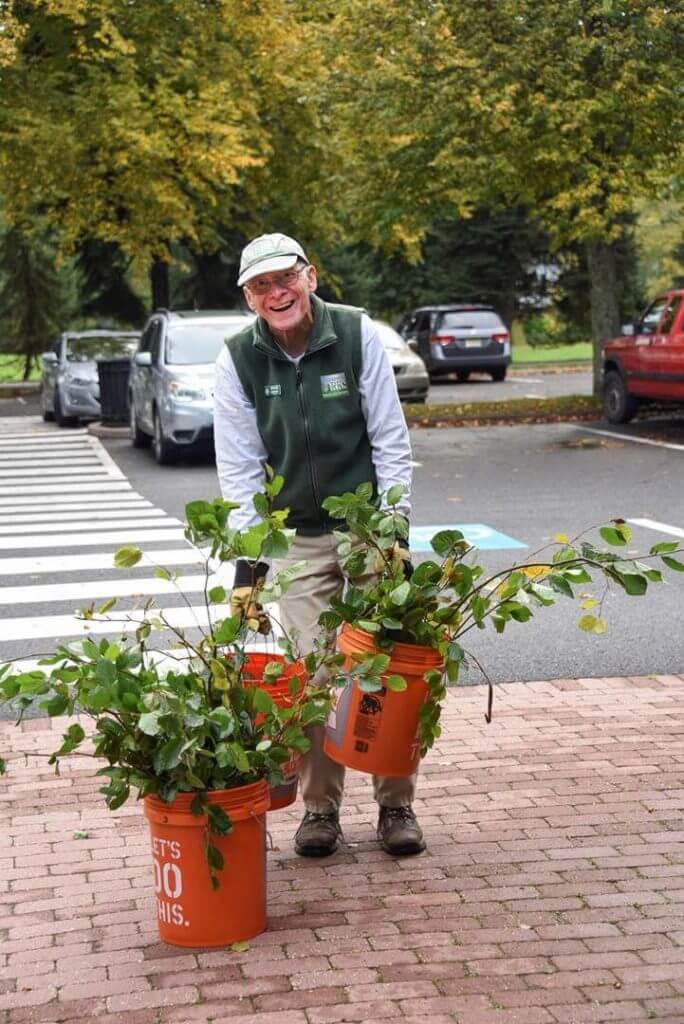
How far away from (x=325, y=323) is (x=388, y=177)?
62.8 feet

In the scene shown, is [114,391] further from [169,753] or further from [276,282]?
[169,753]

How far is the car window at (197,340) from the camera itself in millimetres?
18266

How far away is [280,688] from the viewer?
443cm

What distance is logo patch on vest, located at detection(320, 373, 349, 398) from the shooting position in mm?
4746

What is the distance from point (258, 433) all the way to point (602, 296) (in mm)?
20129

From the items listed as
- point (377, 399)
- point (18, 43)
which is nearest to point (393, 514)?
point (377, 399)

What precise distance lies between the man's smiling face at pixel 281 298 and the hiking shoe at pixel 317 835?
1589 mm

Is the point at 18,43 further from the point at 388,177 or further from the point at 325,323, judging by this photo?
the point at 325,323

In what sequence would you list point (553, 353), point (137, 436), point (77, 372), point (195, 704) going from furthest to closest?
point (553, 353) < point (77, 372) < point (137, 436) < point (195, 704)

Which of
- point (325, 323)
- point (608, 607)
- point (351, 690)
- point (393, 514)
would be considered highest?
point (325, 323)

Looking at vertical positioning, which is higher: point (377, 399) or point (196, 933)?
point (377, 399)

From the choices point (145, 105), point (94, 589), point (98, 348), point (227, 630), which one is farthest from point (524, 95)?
point (227, 630)

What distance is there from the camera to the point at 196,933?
410 cm

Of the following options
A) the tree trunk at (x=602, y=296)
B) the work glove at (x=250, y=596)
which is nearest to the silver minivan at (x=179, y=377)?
the tree trunk at (x=602, y=296)
